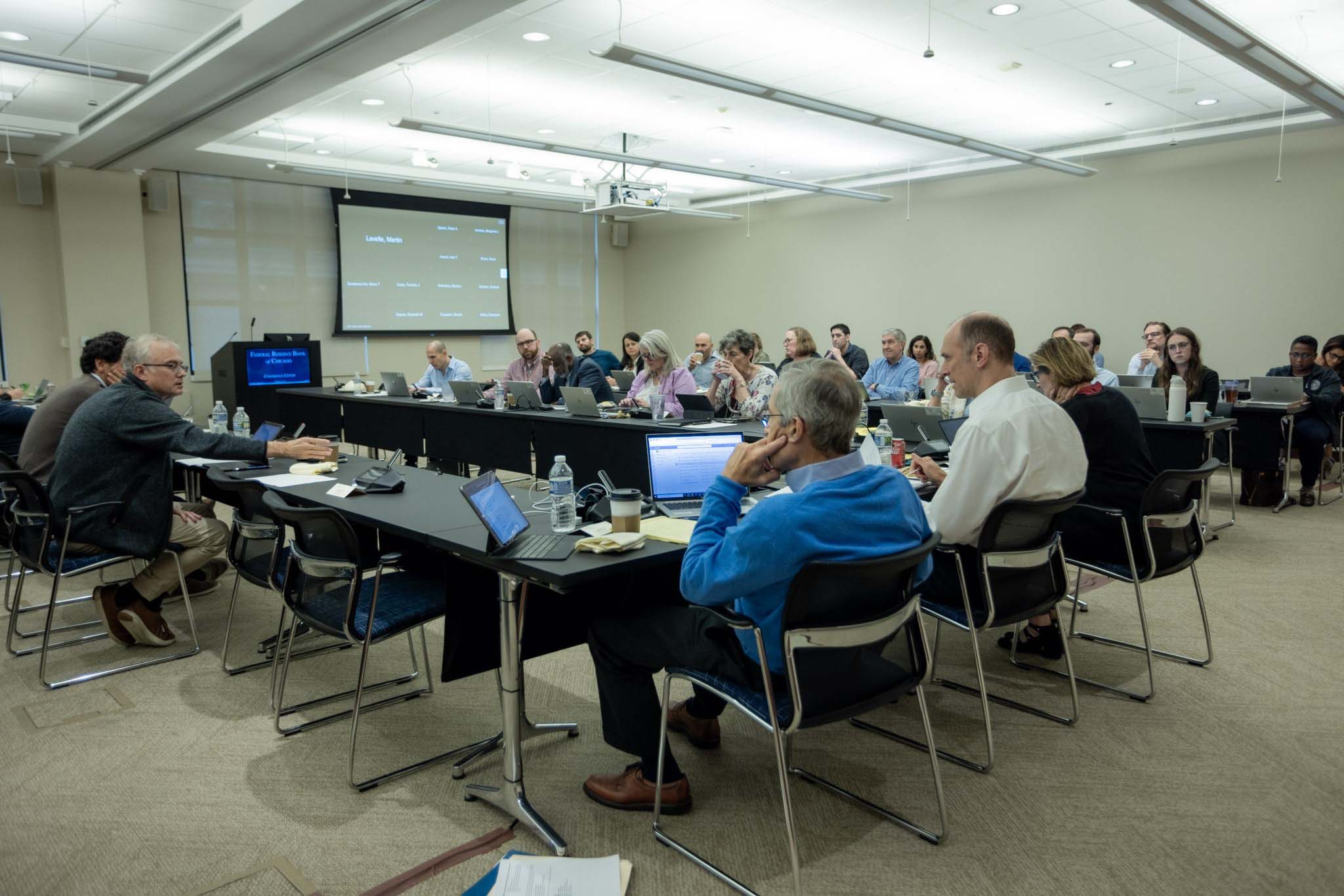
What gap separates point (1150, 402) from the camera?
562 cm

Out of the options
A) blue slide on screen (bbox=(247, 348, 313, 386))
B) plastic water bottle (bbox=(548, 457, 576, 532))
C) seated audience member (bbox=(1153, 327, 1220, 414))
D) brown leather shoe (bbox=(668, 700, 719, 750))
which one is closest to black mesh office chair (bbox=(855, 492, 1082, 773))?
brown leather shoe (bbox=(668, 700, 719, 750))

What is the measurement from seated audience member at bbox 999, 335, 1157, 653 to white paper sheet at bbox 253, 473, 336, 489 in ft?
9.35

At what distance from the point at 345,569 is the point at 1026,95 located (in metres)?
7.16

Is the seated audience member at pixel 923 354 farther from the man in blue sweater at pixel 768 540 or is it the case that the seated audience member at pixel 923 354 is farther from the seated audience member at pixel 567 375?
the man in blue sweater at pixel 768 540

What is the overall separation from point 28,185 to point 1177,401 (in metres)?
11.1

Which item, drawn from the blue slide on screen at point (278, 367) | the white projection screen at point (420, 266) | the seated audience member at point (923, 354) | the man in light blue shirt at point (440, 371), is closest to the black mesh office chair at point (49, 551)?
the man in light blue shirt at point (440, 371)

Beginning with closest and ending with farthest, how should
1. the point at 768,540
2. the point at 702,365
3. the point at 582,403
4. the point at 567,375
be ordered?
1. the point at 768,540
2. the point at 582,403
3. the point at 702,365
4. the point at 567,375

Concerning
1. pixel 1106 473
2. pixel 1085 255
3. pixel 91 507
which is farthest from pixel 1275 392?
pixel 91 507

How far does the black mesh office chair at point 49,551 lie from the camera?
10.8 feet

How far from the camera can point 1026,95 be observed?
24.4ft

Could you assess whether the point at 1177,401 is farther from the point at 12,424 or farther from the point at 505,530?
the point at 12,424

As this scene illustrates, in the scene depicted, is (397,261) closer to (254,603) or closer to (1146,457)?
(254,603)

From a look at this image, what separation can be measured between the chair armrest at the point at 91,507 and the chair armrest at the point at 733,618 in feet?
8.69

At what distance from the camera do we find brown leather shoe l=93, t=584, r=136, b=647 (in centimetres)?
361
